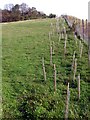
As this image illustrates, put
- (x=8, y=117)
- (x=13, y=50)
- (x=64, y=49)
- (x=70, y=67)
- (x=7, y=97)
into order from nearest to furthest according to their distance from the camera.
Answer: (x=8, y=117)
(x=7, y=97)
(x=70, y=67)
(x=64, y=49)
(x=13, y=50)

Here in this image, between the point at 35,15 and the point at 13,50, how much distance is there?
71140 mm

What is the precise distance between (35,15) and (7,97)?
86.7 meters

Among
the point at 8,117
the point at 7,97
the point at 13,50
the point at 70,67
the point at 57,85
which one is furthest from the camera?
the point at 13,50

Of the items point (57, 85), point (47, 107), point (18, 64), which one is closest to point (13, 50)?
point (18, 64)

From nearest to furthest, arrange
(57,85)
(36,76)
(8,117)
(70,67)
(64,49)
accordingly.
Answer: (8,117) < (57,85) < (36,76) < (70,67) < (64,49)

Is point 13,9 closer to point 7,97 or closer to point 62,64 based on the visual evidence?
point 62,64

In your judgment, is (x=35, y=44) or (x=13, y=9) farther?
(x=13, y=9)

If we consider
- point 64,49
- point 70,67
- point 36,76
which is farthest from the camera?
point 64,49

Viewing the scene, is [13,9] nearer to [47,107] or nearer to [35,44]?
[35,44]

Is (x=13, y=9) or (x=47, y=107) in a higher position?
(x=13, y=9)

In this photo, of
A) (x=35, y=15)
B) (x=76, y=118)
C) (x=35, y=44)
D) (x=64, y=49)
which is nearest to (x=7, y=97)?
(x=76, y=118)

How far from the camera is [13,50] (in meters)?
35.2

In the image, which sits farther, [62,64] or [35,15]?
[35,15]

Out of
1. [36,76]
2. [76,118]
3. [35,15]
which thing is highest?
[35,15]
